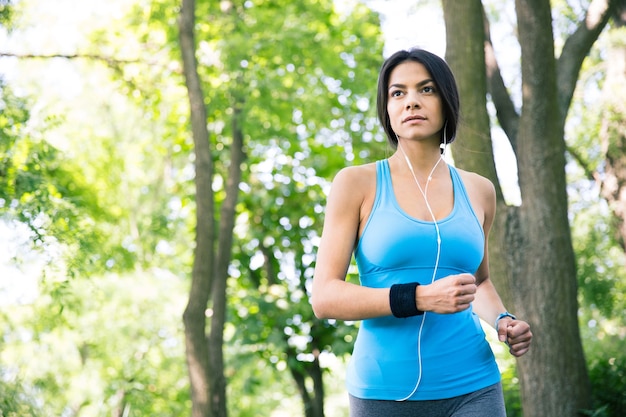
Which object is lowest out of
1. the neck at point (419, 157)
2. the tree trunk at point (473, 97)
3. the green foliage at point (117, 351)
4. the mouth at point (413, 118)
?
the green foliage at point (117, 351)

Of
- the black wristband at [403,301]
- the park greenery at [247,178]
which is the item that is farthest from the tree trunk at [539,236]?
the black wristband at [403,301]

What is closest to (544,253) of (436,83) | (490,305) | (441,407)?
(490,305)

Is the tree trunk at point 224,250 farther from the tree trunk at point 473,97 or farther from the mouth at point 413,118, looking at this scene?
the mouth at point 413,118

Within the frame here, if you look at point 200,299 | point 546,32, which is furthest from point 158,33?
point 546,32

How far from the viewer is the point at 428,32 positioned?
9648mm

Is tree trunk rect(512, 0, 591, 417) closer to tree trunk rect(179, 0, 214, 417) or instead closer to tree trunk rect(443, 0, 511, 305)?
tree trunk rect(443, 0, 511, 305)

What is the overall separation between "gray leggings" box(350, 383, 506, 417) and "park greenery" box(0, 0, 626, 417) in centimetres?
378

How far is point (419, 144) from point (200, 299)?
208 inches

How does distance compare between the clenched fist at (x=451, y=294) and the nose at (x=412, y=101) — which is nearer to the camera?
the clenched fist at (x=451, y=294)

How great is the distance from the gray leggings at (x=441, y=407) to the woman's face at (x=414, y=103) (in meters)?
0.73

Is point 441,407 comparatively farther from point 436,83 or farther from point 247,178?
point 247,178

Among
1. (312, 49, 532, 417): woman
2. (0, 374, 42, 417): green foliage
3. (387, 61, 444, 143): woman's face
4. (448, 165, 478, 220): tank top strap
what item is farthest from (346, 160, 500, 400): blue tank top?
(0, 374, 42, 417): green foliage

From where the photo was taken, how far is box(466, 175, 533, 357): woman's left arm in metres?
2.24

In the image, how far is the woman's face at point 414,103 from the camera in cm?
232
